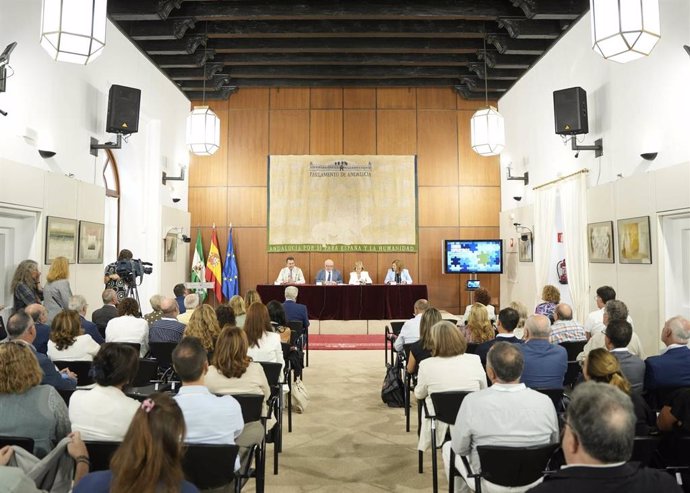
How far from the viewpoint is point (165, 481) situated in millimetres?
1486

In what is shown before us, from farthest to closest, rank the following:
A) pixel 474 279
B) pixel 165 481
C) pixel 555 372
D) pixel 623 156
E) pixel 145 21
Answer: pixel 474 279, pixel 145 21, pixel 623 156, pixel 555 372, pixel 165 481

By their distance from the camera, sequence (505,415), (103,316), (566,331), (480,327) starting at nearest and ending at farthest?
(505,415) → (480,327) → (566,331) → (103,316)

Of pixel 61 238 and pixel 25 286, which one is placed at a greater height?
pixel 61 238

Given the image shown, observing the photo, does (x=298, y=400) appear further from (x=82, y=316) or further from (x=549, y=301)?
(x=549, y=301)

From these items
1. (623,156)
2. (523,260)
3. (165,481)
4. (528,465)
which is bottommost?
(528,465)

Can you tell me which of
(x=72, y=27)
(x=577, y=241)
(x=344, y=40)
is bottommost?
(x=577, y=241)

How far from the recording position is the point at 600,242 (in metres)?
7.58

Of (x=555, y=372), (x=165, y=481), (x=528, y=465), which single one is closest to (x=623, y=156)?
(x=555, y=372)

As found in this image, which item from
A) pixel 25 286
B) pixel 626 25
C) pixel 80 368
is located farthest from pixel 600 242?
pixel 25 286

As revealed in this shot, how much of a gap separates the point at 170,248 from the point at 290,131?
392 cm

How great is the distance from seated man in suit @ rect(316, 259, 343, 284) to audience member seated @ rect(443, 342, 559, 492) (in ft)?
28.7

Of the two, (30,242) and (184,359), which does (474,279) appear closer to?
(30,242)

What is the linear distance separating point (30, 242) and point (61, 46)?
9.91ft

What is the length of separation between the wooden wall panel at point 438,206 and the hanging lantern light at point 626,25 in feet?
25.5
